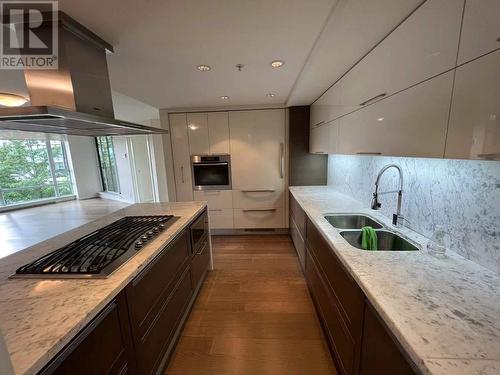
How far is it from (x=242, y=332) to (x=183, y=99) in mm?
2889

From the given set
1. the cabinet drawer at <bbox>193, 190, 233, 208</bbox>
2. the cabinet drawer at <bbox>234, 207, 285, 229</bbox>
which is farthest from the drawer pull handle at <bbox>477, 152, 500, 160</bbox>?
the cabinet drawer at <bbox>193, 190, 233, 208</bbox>

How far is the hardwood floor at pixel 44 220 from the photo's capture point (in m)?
4.13

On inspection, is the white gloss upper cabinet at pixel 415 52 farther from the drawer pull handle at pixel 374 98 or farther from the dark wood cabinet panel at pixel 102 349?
the dark wood cabinet panel at pixel 102 349

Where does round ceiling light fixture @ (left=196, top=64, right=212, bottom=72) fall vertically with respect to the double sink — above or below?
above

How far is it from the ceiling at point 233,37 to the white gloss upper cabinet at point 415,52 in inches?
3.3

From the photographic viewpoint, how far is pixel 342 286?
119 centimetres

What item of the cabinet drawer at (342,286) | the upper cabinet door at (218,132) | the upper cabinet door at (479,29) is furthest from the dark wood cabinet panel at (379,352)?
the upper cabinet door at (218,132)

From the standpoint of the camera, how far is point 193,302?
2.08 m

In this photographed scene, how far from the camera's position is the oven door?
359cm

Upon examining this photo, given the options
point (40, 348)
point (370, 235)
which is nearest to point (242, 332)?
point (370, 235)

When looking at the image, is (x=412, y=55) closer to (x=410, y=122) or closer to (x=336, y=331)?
(x=410, y=122)

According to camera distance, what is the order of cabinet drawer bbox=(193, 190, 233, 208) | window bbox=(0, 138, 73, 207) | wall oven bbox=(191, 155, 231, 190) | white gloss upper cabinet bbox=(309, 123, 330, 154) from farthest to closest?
window bbox=(0, 138, 73, 207) → cabinet drawer bbox=(193, 190, 233, 208) → wall oven bbox=(191, 155, 231, 190) → white gloss upper cabinet bbox=(309, 123, 330, 154)

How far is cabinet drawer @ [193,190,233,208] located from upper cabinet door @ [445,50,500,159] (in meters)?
3.11

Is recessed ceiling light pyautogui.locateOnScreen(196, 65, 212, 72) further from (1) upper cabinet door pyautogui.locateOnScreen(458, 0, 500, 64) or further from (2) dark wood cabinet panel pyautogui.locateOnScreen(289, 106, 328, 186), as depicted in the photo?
(2) dark wood cabinet panel pyautogui.locateOnScreen(289, 106, 328, 186)
